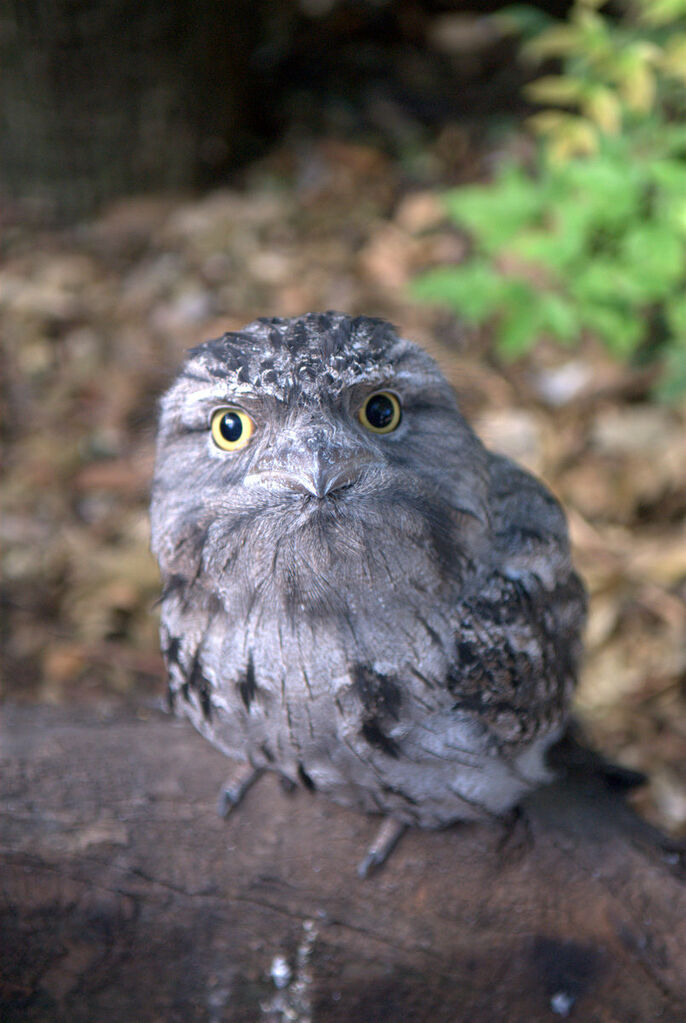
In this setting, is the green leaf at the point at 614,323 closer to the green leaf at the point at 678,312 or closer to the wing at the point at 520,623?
the green leaf at the point at 678,312

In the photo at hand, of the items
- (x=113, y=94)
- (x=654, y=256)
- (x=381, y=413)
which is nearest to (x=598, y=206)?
(x=654, y=256)

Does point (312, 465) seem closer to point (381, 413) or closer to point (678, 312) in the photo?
point (381, 413)

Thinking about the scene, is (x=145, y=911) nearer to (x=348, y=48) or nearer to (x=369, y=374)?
(x=369, y=374)

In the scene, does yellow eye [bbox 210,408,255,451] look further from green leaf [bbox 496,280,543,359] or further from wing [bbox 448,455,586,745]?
green leaf [bbox 496,280,543,359]

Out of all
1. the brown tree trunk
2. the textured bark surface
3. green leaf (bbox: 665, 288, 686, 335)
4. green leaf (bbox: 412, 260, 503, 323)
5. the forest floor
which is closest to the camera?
the textured bark surface

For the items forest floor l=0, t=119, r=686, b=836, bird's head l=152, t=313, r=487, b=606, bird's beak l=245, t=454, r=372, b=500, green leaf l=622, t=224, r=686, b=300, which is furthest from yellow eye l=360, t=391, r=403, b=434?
green leaf l=622, t=224, r=686, b=300

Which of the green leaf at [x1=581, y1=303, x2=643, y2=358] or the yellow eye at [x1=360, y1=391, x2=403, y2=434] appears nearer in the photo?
the yellow eye at [x1=360, y1=391, x2=403, y2=434]

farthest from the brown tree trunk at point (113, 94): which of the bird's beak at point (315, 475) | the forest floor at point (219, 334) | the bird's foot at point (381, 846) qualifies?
the bird's foot at point (381, 846)

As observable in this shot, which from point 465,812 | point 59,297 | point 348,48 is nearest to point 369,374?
point 465,812
